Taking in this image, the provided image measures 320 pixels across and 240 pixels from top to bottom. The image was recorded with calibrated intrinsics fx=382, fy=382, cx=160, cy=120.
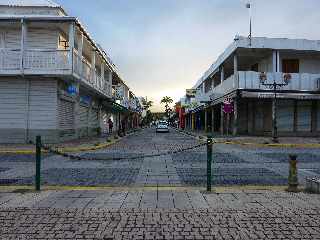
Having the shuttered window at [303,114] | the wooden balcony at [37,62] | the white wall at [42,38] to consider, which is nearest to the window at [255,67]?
the shuttered window at [303,114]

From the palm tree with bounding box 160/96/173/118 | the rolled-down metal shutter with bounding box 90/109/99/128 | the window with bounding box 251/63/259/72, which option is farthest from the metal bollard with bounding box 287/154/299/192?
the palm tree with bounding box 160/96/173/118

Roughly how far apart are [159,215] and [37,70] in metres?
16.4

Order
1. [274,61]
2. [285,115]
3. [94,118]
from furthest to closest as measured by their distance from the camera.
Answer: [94,118], [285,115], [274,61]

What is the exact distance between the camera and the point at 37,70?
20.4 meters

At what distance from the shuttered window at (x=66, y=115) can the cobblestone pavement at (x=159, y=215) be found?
51.9ft

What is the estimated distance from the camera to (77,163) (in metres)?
12.9

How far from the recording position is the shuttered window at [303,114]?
29859 mm

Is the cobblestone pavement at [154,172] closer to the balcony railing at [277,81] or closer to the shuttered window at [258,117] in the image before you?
the balcony railing at [277,81]

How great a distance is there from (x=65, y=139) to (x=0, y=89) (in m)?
4.74

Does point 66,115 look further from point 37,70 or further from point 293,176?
point 293,176

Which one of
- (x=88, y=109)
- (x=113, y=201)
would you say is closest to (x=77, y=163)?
(x=113, y=201)

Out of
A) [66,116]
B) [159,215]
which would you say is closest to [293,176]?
[159,215]

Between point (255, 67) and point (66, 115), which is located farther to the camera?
point (255, 67)

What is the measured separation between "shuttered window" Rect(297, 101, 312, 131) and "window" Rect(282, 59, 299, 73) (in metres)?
2.62
